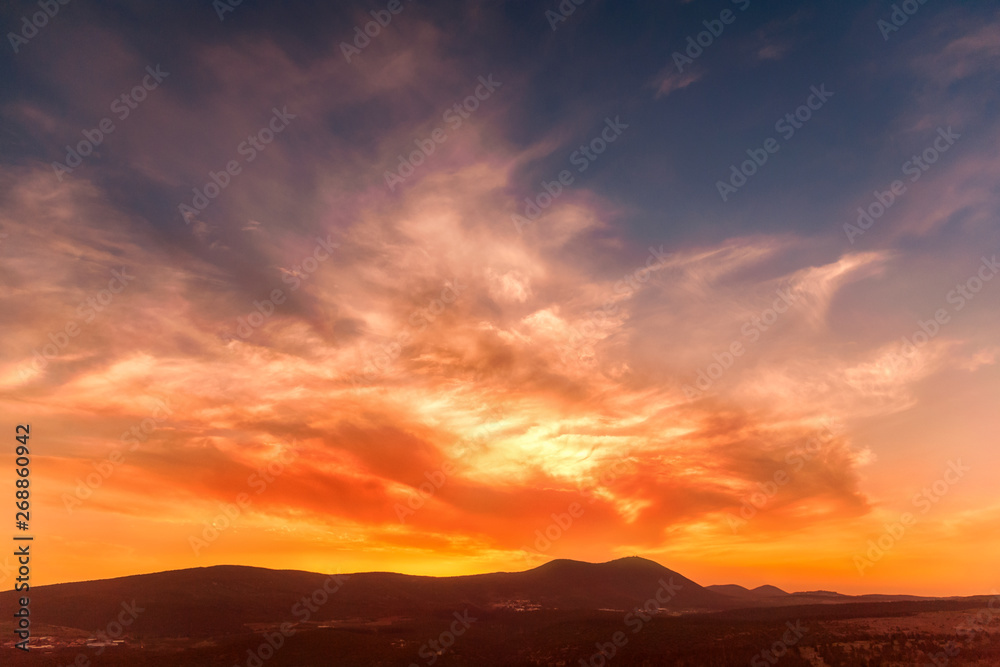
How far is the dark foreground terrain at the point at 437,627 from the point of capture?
2677 inches

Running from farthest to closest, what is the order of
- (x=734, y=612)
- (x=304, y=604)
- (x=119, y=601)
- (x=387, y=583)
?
(x=387, y=583), (x=304, y=604), (x=734, y=612), (x=119, y=601)

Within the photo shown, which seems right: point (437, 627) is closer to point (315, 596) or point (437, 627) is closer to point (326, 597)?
point (326, 597)

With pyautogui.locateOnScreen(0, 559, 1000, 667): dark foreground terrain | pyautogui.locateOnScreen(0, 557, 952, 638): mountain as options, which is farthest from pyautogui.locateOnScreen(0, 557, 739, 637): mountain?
pyautogui.locateOnScreen(0, 559, 1000, 667): dark foreground terrain

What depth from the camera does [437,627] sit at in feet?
372

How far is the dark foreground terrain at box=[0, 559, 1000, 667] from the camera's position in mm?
68000

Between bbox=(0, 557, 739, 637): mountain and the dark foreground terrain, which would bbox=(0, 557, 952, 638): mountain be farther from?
the dark foreground terrain

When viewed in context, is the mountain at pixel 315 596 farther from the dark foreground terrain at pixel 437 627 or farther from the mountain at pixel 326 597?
the dark foreground terrain at pixel 437 627

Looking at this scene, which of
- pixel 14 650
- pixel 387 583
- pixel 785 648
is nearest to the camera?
pixel 785 648

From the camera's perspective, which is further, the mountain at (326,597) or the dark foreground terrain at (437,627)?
the mountain at (326,597)

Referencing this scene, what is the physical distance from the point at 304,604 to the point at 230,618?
23.0 m

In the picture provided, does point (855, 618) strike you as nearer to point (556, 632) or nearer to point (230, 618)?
point (556, 632)

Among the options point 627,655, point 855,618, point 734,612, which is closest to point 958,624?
point 855,618

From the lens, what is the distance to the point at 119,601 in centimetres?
11356

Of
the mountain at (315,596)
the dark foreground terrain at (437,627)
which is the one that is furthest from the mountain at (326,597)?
the dark foreground terrain at (437,627)
